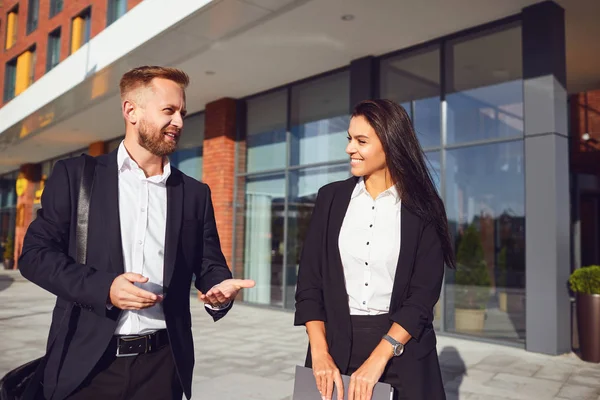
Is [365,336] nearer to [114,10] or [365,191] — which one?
[365,191]

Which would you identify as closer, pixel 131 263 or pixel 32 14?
pixel 131 263

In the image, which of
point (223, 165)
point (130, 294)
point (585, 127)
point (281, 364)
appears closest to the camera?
point (130, 294)

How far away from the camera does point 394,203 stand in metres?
2.11

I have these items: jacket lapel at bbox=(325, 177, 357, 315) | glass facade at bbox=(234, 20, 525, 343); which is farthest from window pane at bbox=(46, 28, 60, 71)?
jacket lapel at bbox=(325, 177, 357, 315)

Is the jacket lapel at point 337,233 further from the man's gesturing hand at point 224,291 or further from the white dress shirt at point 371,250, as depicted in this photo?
the man's gesturing hand at point 224,291

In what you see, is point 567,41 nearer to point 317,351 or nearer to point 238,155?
point 238,155

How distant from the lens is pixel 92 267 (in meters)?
1.75

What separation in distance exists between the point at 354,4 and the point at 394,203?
17.4ft

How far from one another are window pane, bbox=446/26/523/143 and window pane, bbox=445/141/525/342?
0.27m

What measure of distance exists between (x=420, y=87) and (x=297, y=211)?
11.0 ft

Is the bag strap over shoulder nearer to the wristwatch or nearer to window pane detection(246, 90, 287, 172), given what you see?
the wristwatch

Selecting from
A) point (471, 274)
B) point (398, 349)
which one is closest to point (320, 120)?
point (471, 274)

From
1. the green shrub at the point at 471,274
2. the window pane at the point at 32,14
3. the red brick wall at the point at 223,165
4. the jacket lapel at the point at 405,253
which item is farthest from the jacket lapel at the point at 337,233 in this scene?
the window pane at the point at 32,14

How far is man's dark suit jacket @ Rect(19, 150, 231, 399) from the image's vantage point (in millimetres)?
1664
